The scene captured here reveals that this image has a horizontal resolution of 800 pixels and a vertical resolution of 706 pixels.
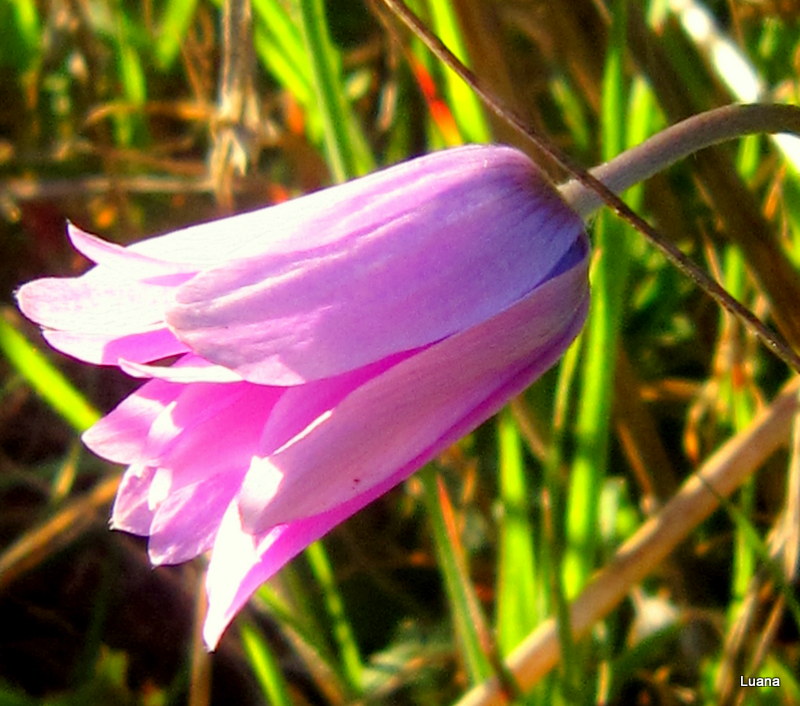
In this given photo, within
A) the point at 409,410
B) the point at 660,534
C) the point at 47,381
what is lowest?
the point at 660,534

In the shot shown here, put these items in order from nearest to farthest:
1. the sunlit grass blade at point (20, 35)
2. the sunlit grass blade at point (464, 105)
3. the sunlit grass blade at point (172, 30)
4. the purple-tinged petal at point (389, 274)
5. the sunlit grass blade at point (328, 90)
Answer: the purple-tinged petal at point (389, 274)
the sunlit grass blade at point (328, 90)
the sunlit grass blade at point (464, 105)
the sunlit grass blade at point (172, 30)
the sunlit grass blade at point (20, 35)

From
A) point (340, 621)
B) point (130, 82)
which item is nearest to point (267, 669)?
point (340, 621)

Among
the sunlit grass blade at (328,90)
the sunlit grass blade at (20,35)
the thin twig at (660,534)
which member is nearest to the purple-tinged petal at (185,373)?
the sunlit grass blade at (328,90)

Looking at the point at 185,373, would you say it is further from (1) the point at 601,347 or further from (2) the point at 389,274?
(1) the point at 601,347

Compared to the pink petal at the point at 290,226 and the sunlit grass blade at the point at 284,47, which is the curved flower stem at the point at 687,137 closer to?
the pink petal at the point at 290,226

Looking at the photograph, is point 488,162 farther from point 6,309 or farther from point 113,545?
point 6,309

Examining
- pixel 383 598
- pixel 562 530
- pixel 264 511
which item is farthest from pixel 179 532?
pixel 383 598
